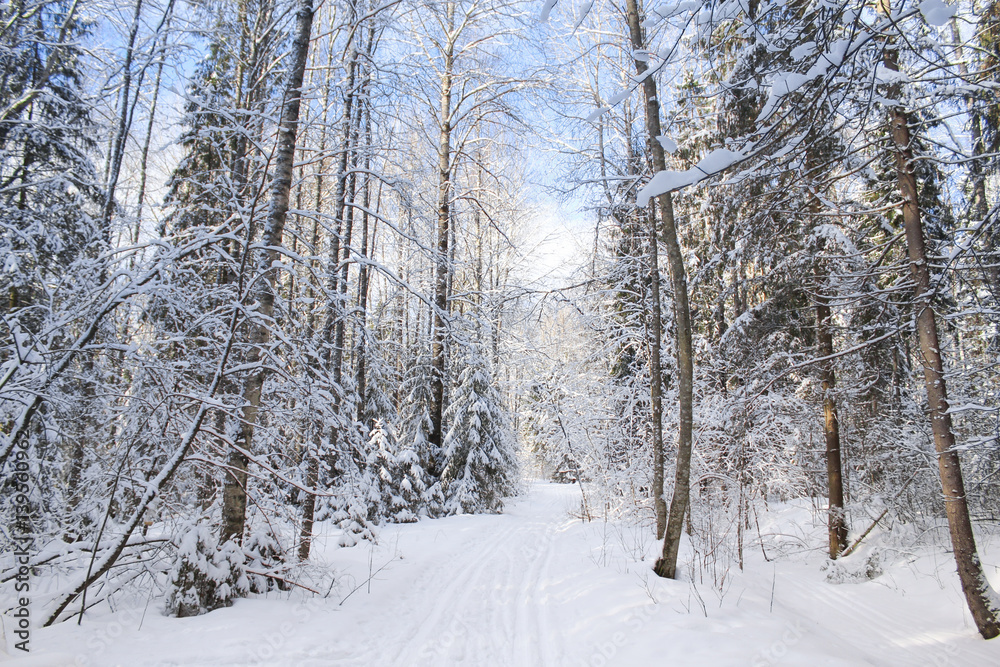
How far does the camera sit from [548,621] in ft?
15.2

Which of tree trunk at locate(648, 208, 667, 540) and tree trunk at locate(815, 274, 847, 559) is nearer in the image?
tree trunk at locate(648, 208, 667, 540)

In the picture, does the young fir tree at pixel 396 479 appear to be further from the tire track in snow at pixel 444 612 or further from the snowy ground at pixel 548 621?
the tire track in snow at pixel 444 612

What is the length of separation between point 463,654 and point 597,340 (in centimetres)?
828

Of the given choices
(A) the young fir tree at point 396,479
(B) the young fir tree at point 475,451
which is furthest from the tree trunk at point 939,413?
(B) the young fir tree at point 475,451

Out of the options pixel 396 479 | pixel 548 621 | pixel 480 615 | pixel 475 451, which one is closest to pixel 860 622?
pixel 548 621

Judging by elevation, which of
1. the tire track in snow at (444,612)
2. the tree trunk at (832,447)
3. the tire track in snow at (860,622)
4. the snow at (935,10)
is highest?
the snow at (935,10)

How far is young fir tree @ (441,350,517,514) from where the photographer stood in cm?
1350

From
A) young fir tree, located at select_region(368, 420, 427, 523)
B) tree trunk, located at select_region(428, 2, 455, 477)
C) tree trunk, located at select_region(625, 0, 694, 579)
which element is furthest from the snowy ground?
tree trunk, located at select_region(428, 2, 455, 477)

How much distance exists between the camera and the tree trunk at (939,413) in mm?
5066

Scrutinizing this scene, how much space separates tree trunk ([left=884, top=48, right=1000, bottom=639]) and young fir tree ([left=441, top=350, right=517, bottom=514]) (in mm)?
10209

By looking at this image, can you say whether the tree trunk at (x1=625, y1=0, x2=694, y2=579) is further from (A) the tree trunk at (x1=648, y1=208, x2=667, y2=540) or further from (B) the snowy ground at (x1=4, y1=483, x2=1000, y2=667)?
(A) the tree trunk at (x1=648, y1=208, x2=667, y2=540)

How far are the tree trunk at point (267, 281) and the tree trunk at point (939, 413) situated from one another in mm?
6727

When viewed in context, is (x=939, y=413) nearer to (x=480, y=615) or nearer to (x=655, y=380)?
(x=655, y=380)

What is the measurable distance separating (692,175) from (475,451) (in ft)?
42.5
